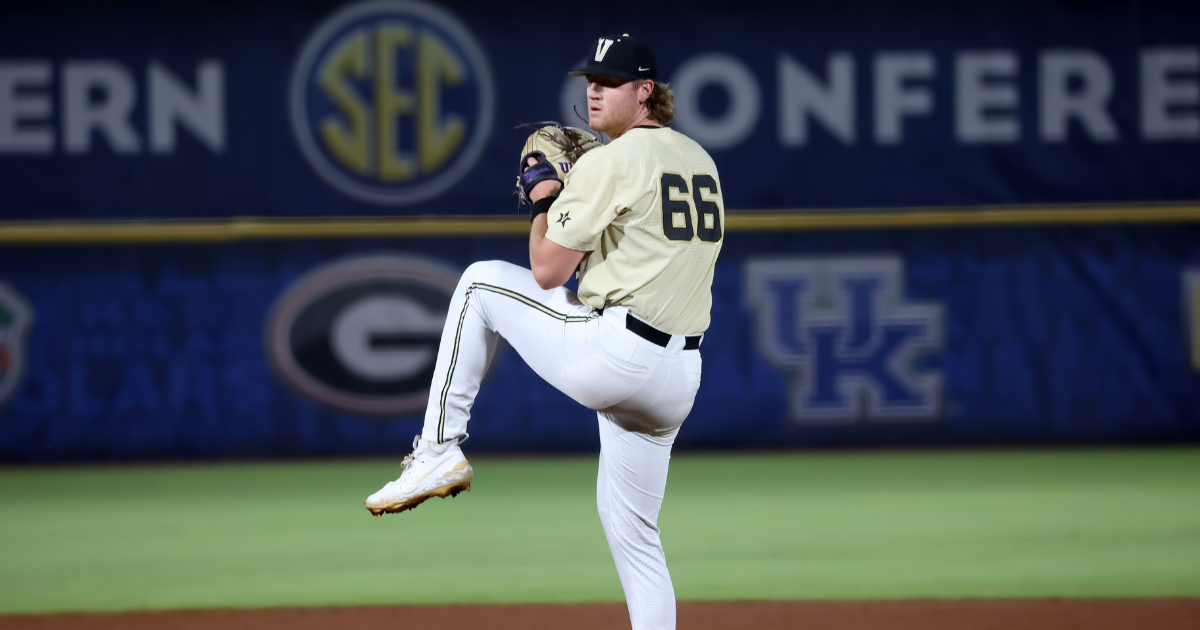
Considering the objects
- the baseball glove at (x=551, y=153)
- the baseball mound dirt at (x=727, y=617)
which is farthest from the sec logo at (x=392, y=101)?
the baseball glove at (x=551, y=153)

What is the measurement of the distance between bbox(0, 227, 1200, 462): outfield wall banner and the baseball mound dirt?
431 cm

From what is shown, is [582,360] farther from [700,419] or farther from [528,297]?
[700,419]

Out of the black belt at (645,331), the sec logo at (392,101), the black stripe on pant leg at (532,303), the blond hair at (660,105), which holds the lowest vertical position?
the black belt at (645,331)

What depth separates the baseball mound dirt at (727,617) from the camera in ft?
15.7

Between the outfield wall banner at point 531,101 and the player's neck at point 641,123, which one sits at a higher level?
the outfield wall banner at point 531,101

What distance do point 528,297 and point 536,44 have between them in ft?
19.5

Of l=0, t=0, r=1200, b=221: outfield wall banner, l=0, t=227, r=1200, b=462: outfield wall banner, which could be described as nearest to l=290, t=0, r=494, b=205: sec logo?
l=0, t=0, r=1200, b=221: outfield wall banner

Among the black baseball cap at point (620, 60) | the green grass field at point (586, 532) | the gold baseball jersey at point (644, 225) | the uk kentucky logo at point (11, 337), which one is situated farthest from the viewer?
the uk kentucky logo at point (11, 337)

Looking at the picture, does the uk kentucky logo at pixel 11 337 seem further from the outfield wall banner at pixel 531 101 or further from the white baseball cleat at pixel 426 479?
the white baseball cleat at pixel 426 479

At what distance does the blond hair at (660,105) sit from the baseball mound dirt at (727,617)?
1.82 meters

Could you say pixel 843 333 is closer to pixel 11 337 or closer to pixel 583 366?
pixel 11 337

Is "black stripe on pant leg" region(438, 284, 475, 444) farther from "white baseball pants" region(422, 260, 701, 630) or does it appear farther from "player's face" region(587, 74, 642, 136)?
"player's face" region(587, 74, 642, 136)

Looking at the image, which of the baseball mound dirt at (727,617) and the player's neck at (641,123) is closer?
A: the player's neck at (641,123)

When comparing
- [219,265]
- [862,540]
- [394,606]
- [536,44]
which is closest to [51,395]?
[219,265]
